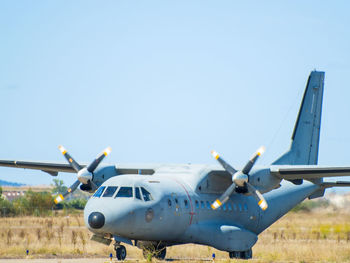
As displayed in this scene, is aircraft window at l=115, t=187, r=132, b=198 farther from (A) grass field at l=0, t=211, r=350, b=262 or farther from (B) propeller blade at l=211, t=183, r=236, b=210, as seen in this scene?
(B) propeller blade at l=211, t=183, r=236, b=210

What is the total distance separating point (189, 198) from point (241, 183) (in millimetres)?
1875

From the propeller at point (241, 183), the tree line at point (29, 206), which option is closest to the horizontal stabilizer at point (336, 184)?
the propeller at point (241, 183)

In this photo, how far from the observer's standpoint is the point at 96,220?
18.9 meters

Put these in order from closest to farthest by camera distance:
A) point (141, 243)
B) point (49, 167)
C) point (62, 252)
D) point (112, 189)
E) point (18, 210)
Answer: point (112, 189) < point (141, 243) < point (62, 252) < point (49, 167) < point (18, 210)

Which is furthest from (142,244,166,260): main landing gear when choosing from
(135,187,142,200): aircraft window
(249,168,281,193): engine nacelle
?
(249,168,281,193): engine nacelle

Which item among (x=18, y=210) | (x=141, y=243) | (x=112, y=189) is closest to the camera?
(x=112, y=189)

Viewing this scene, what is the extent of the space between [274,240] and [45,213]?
1048 inches

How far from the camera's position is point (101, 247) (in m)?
26.8

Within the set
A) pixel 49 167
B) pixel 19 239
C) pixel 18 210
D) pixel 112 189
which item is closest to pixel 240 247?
pixel 112 189

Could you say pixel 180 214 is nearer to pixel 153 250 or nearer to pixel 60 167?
pixel 153 250

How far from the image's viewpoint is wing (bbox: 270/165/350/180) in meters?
23.0

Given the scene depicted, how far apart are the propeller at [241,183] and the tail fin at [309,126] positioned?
5.72 metres

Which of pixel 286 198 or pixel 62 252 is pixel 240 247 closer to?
pixel 286 198

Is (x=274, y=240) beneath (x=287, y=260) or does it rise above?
above
